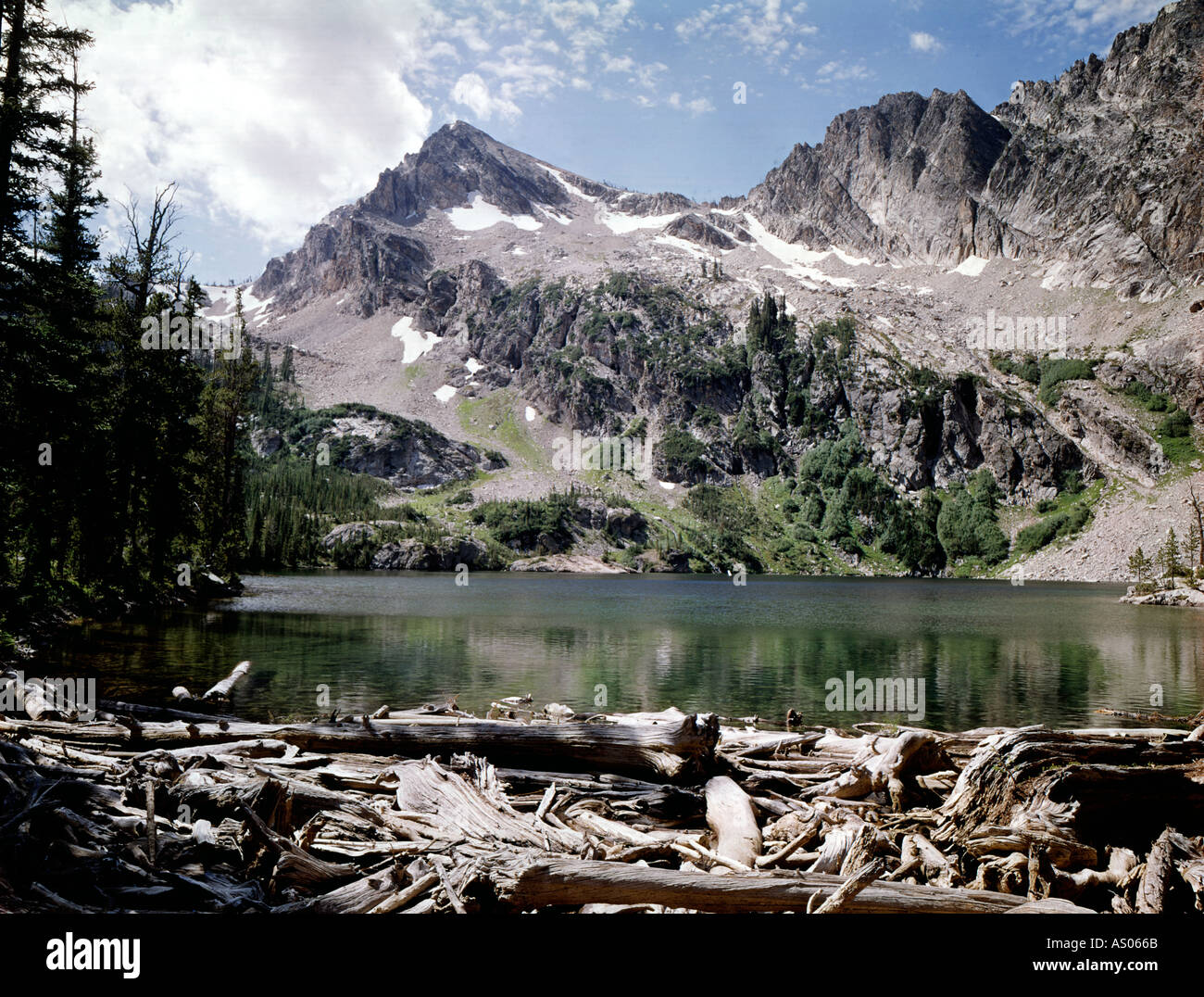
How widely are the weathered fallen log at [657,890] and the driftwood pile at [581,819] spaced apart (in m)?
0.02

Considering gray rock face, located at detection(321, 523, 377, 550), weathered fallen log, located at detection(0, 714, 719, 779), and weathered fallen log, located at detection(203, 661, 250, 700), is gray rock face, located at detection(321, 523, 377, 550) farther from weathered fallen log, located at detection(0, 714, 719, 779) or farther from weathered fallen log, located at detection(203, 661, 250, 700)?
weathered fallen log, located at detection(0, 714, 719, 779)

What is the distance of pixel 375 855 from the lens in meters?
7.34

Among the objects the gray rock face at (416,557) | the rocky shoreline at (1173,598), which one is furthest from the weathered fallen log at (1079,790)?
the gray rock face at (416,557)

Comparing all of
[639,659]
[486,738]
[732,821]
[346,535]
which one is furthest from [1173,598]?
[346,535]

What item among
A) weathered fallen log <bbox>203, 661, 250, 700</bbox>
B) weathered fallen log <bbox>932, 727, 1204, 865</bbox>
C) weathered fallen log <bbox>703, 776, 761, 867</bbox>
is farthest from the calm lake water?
weathered fallen log <bbox>932, 727, 1204, 865</bbox>

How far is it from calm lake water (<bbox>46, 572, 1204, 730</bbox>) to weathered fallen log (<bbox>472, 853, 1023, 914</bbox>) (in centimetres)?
1554

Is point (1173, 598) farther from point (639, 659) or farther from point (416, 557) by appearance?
point (416, 557)

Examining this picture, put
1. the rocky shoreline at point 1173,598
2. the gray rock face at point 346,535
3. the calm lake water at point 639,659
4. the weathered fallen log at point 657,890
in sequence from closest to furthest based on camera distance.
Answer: the weathered fallen log at point 657,890 < the calm lake water at point 639,659 < the rocky shoreline at point 1173,598 < the gray rock face at point 346,535

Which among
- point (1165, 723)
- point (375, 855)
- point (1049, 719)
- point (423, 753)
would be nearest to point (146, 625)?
point (423, 753)

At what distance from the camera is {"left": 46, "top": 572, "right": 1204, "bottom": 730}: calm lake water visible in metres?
23.6

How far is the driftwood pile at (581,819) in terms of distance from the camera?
605cm

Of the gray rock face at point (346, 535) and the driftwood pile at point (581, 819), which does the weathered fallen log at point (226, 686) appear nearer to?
the driftwood pile at point (581, 819)
